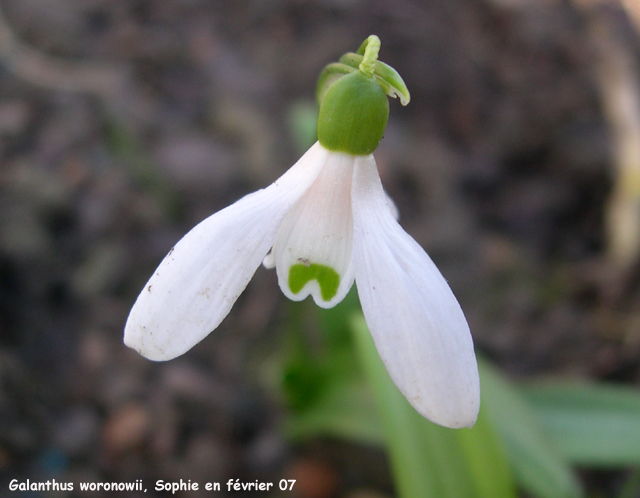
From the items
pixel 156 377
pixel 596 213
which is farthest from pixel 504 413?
pixel 596 213

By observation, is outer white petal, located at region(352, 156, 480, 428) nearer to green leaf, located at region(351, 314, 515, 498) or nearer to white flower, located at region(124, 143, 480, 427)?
white flower, located at region(124, 143, 480, 427)

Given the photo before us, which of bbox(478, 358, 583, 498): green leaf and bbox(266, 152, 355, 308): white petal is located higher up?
bbox(266, 152, 355, 308): white petal

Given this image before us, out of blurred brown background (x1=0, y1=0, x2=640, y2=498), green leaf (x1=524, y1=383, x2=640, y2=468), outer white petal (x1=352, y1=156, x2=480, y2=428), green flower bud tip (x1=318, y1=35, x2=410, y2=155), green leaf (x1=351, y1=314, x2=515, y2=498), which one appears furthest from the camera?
blurred brown background (x1=0, y1=0, x2=640, y2=498)

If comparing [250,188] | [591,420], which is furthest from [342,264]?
[250,188]

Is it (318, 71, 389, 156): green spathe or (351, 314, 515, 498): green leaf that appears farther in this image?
(351, 314, 515, 498): green leaf

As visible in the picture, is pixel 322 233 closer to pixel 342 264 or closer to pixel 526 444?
pixel 342 264

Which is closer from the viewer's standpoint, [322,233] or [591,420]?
[322,233]

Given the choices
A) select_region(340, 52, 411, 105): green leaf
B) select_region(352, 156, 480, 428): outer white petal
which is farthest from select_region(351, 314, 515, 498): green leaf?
select_region(340, 52, 411, 105): green leaf
